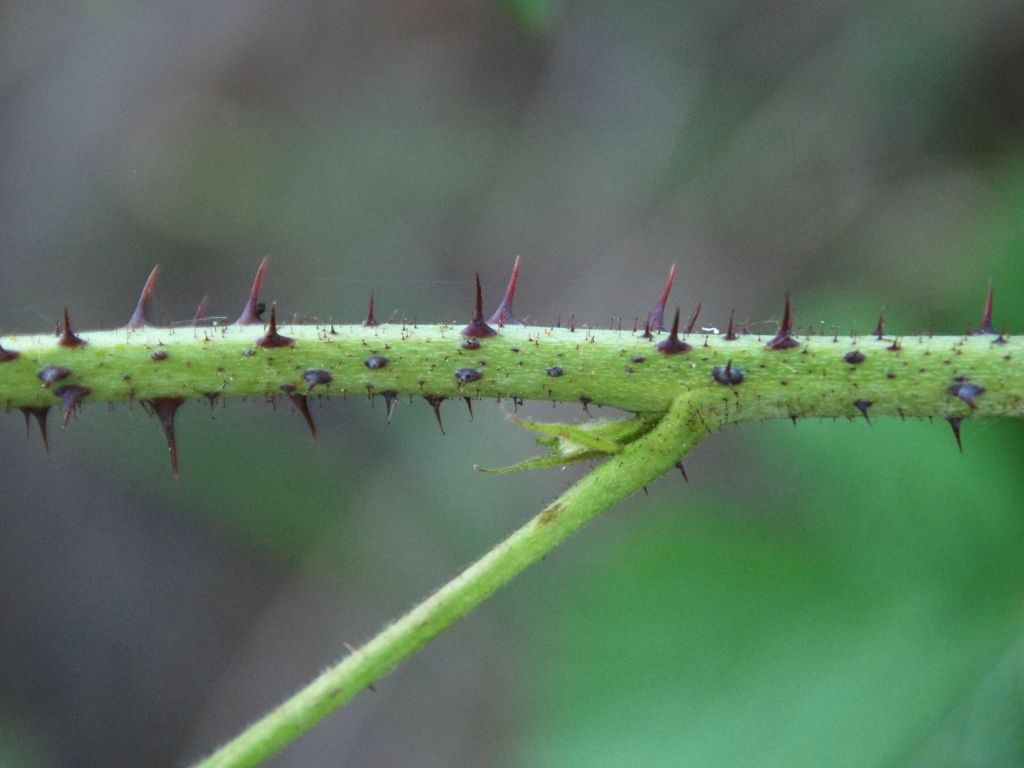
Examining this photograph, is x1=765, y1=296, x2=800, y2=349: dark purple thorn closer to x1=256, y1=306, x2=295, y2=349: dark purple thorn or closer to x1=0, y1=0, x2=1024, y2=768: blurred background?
x1=256, y1=306, x2=295, y2=349: dark purple thorn

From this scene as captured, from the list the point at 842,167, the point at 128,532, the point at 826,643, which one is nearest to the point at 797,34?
the point at 842,167

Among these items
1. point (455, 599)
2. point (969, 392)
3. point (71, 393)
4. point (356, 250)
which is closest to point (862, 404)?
point (969, 392)

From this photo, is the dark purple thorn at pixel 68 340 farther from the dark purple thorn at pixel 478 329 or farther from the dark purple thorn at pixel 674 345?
the dark purple thorn at pixel 674 345

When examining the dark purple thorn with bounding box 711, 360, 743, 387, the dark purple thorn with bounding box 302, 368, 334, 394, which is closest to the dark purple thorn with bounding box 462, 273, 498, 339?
the dark purple thorn with bounding box 302, 368, 334, 394

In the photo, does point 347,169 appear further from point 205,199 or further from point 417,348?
point 417,348

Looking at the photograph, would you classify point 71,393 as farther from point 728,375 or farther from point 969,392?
point 969,392

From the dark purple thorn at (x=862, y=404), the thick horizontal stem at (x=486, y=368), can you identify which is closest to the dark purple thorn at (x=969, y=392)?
the thick horizontal stem at (x=486, y=368)
